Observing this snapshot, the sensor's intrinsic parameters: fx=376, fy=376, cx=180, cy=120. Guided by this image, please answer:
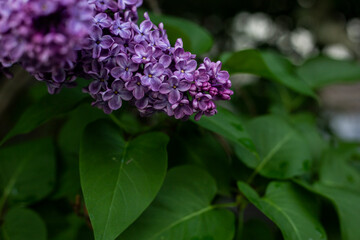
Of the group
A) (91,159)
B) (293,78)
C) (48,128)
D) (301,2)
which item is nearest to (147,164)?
(91,159)

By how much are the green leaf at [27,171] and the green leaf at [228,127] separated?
43cm

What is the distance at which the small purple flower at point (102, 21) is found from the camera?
0.60m

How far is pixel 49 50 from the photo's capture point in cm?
47

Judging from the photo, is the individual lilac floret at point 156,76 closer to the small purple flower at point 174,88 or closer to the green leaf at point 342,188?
the small purple flower at point 174,88

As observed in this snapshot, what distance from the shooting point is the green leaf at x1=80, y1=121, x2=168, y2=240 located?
621mm

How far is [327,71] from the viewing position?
1.36 meters

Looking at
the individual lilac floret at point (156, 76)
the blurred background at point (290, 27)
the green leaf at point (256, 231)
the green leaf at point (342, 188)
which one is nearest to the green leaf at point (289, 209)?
the green leaf at point (342, 188)

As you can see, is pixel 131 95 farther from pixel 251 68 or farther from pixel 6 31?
pixel 251 68

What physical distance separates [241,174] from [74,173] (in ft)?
1.40

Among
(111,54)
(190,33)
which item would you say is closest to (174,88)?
(111,54)

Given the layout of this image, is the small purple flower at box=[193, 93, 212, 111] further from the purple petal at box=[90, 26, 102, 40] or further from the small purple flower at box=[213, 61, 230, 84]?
the purple petal at box=[90, 26, 102, 40]

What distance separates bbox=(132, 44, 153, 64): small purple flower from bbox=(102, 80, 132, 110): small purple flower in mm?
48

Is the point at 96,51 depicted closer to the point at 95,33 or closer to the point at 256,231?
the point at 95,33

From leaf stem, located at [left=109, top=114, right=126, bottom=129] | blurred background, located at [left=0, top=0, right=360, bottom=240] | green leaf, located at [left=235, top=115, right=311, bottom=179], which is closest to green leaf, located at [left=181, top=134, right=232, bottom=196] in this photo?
green leaf, located at [left=235, top=115, right=311, bottom=179]
